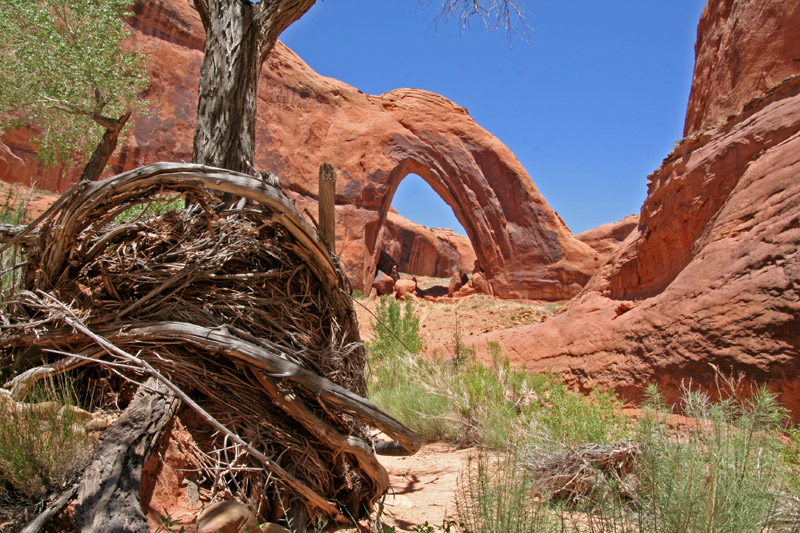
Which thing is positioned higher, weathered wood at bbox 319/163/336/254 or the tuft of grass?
weathered wood at bbox 319/163/336/254

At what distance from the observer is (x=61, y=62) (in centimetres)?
972

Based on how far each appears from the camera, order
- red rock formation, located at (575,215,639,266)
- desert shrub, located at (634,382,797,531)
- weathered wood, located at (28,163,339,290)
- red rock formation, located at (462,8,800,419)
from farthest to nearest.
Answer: red rock formation, located at (575,215,639,266) < red rock formation, located at (462,8,800,419) < weathered wood, located at (28,163,339,290) < desert shrub, located at (634,382,797,531)

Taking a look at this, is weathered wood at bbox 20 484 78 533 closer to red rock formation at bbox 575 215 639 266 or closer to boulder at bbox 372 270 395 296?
boulder at bbox 372 270 395 296

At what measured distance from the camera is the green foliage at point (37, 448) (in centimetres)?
174

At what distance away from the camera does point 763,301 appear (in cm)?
461

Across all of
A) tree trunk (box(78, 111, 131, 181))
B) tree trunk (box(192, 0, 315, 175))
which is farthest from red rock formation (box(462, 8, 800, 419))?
tree trunk (box(78, 111, 131, 181))

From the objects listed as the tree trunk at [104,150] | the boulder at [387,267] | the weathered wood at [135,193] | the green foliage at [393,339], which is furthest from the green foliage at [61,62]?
the boulder at [387,267]

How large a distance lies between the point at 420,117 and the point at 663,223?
17.3 m

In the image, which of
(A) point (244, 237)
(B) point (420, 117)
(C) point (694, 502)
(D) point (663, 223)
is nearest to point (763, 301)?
(D) point (663, 223)

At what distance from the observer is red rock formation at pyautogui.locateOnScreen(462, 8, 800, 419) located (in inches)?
180

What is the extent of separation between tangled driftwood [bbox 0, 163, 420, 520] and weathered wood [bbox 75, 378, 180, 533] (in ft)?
0.59

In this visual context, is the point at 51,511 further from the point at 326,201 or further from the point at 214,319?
the point at 326,201

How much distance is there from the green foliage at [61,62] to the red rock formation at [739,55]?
10.9 m

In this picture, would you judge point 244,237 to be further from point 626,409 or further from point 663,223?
point 663,223
